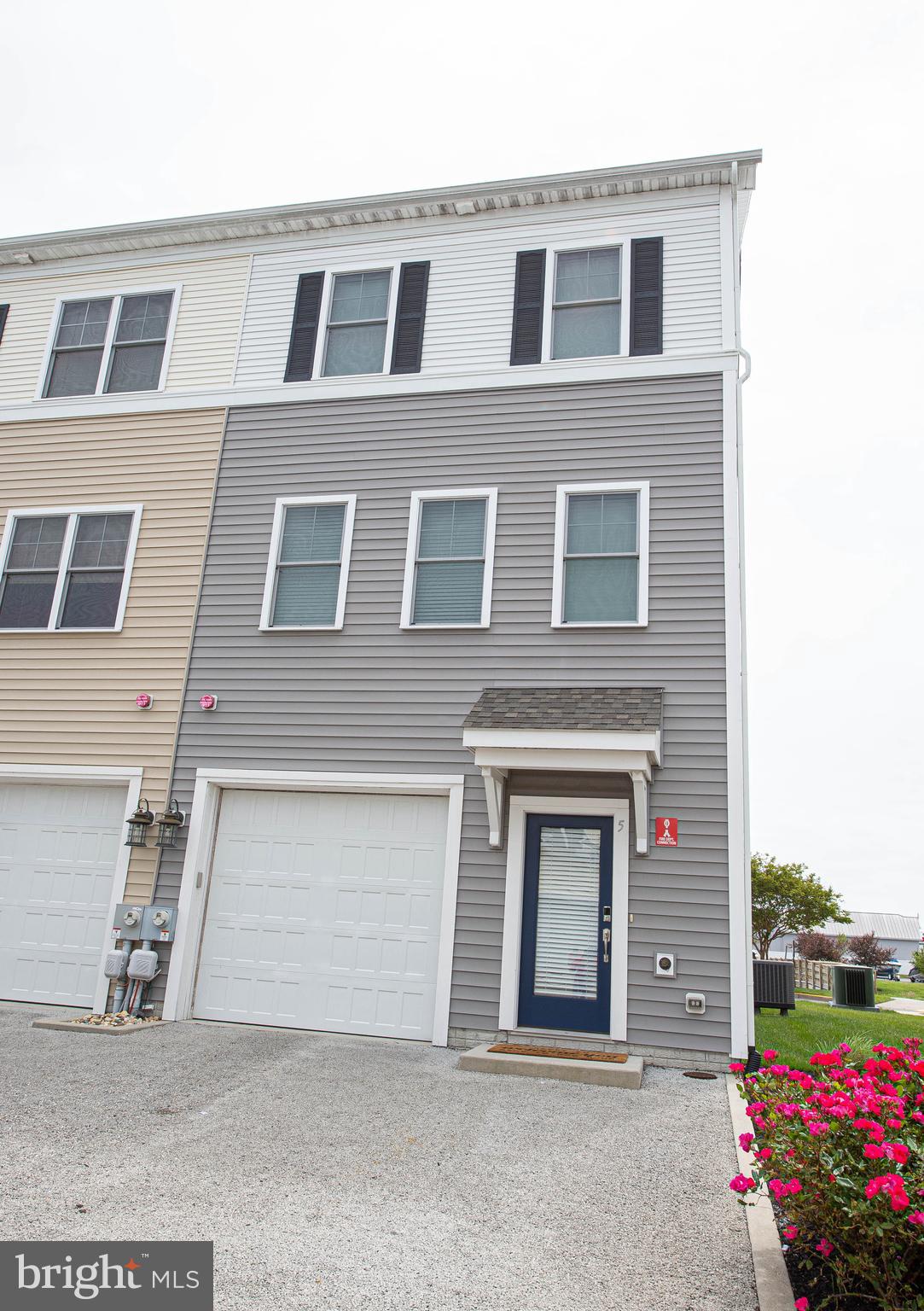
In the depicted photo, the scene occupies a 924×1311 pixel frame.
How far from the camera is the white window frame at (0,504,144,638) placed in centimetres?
969

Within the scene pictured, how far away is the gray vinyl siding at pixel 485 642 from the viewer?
7.60m

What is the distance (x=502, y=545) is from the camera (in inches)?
346

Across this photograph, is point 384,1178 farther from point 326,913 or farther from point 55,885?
point 55,885

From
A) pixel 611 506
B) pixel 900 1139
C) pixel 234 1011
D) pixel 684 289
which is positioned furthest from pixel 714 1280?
pixel 684 289

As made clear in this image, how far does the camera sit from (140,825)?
8719mm

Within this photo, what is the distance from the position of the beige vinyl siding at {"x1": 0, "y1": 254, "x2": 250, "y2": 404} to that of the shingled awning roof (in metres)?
Result: 5.24

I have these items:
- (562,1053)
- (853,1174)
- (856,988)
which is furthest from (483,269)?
(856,988)

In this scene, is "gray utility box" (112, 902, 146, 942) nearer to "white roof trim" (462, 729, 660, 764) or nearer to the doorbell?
"white roof trim" (462, 729, 660, 764)

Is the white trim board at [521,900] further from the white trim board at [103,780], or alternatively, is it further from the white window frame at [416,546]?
the white trim board at [103,780]

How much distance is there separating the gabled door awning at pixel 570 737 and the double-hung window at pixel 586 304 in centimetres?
379

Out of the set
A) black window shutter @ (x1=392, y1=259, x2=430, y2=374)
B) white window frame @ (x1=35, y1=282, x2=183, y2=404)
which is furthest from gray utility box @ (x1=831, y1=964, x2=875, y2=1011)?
white window frame @ (x1=35, y1=282, x2=183, y2=404)

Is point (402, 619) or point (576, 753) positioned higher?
point (402, 619)

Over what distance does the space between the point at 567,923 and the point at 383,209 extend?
7986mm

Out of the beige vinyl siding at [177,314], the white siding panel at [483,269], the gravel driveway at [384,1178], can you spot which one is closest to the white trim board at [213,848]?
the gravel driveway at [384,1178]
